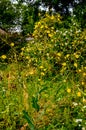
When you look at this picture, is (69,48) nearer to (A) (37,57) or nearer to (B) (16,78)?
(A) (37,57)

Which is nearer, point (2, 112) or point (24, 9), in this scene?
point (2, 112)

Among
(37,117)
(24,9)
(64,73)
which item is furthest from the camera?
(24,9)

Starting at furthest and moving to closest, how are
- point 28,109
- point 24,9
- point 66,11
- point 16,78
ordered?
point 66,11 < point 24,9 < point 16,78 < point 28,109

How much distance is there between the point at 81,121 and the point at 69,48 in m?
4.34

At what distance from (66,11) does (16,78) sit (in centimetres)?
1173

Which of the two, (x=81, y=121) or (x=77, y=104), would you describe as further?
(x=77, y=104)

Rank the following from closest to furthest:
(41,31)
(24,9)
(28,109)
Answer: (28,109)
(41,31)
(24,9)

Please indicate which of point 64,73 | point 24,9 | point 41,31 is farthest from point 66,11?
point 64,73

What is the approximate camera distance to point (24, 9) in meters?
14.8

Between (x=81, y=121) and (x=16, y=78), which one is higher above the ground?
(x=16, y=78)

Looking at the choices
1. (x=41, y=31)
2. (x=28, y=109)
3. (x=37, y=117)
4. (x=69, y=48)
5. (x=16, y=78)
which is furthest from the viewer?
(x=41, y=31)

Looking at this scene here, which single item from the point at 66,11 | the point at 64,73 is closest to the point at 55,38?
the point at 64,73

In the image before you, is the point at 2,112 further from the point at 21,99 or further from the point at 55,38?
the point at 55,38

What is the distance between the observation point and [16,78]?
4793 millimetres
